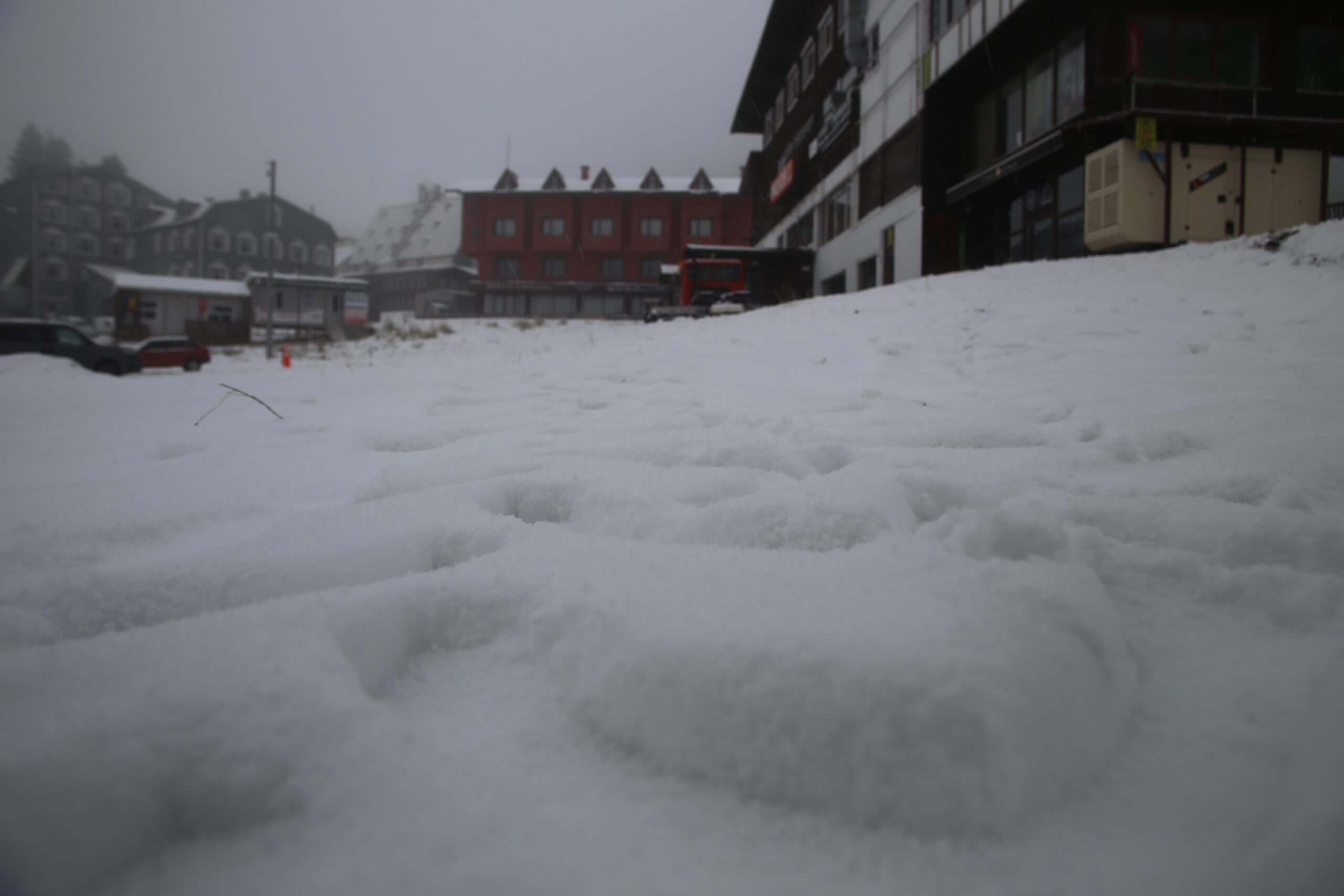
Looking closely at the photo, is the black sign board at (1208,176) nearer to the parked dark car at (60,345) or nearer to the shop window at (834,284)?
the shop window at (834,284)

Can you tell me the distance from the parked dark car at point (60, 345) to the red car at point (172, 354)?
9.63 feet

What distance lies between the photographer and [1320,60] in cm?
1291

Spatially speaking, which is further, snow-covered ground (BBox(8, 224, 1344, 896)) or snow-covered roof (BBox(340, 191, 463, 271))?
snow-covered roof (BBox(340, 191, 463, 271))

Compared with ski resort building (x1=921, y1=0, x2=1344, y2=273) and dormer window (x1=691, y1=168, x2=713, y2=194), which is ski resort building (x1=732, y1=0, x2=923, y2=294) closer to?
ski resort building (x1=921, y1=0, x2=1344, y2=273)

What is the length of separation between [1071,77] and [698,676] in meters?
16.1

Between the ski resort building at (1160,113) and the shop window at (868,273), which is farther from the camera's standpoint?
the shop window at (868,273)

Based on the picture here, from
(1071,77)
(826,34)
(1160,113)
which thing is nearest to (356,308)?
(826,34)

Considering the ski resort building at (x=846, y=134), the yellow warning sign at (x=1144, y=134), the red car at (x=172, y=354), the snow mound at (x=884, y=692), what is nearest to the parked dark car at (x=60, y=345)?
the red car at (x=172, y=354)

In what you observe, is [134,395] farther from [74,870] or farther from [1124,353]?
[1124,353]

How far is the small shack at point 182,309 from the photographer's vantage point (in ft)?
104

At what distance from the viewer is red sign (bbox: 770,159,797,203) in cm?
2459

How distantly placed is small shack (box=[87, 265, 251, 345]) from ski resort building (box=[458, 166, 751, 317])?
1290 cm

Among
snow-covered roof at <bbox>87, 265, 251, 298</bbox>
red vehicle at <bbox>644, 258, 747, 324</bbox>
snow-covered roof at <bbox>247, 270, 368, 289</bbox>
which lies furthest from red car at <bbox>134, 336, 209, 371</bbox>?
A: snow-covered roof at <bbox>87, 265, 251, 298</bbox>

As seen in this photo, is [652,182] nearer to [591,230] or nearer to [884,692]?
[591,230]
